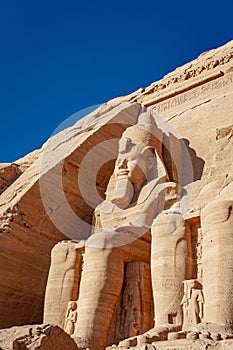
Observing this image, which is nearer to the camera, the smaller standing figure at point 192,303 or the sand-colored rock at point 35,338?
the sand-colored rock at point 35,338

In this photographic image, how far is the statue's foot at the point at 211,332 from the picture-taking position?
496 cm

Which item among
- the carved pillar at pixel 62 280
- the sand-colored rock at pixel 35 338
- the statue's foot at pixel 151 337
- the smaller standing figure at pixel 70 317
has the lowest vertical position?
the sand-colored rock at pixel 35 338

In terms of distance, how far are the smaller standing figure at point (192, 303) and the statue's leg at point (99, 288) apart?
3.00 ft

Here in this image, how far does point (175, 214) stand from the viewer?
6.74 meters

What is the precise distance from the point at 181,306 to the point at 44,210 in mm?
3149

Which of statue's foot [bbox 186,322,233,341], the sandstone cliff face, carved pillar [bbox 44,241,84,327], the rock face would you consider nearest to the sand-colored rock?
the rock face

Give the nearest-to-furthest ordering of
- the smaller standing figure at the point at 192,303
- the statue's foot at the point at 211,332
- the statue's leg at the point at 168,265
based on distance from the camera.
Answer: the statue's foot at the point at 211,332, the smaller standing figure at the point at 192,303, the statue's leg at the point at 168,265

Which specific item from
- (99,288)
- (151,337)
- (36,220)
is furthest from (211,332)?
(36,220)

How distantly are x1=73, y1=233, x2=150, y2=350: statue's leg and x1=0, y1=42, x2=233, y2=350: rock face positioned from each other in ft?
0.04

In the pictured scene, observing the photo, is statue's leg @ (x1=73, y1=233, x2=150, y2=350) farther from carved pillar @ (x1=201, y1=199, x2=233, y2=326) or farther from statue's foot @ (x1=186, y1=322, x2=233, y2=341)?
statue's foot @ (x1=186, y1=322, x2=233, y2=341)

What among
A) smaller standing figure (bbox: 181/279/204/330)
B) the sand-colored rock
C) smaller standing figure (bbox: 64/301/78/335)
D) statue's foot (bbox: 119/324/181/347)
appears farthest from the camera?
smaller standing figure (bbox: 64/301/78/335)

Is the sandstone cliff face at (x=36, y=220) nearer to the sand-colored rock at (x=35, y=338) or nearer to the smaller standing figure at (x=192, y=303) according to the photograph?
the smaller standing figure at (x=192, y=303)

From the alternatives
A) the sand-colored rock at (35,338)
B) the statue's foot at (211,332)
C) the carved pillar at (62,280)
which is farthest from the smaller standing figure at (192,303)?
the carved pillar at (62,280)

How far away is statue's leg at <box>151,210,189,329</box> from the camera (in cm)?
617
